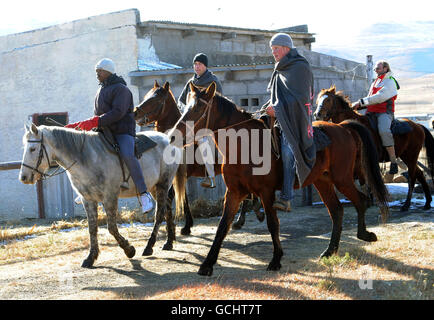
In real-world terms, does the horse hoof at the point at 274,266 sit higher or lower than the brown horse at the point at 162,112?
lower

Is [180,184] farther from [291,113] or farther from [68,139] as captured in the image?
[291,113]

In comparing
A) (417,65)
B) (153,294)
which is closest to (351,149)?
(153,294)

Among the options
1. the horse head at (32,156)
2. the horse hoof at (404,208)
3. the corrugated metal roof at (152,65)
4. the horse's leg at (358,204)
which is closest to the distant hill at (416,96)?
the corrugated metal roof at (152,65)

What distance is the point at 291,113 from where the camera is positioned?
6598 millimetres

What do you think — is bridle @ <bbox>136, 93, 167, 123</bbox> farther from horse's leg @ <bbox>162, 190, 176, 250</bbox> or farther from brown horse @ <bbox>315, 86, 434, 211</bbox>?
brown horse @ <bbox>315, 86, 434, 211</bbox>

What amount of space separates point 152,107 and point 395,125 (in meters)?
5.07

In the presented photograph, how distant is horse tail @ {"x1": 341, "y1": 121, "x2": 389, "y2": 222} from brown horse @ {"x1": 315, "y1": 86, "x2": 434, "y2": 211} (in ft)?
7.52

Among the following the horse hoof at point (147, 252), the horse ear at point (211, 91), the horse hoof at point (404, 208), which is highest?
the horse ear at point (211, 91)

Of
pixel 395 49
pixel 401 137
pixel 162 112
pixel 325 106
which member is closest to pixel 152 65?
pixel 162 112

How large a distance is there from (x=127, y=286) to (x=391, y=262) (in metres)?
3.16

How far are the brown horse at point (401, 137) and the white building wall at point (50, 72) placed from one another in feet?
19.3

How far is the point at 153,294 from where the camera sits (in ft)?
18.9

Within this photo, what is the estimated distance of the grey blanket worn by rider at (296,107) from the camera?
659 centimetres

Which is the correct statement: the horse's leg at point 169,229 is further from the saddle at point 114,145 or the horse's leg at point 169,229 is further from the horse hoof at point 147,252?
the saddle at point 114,145
